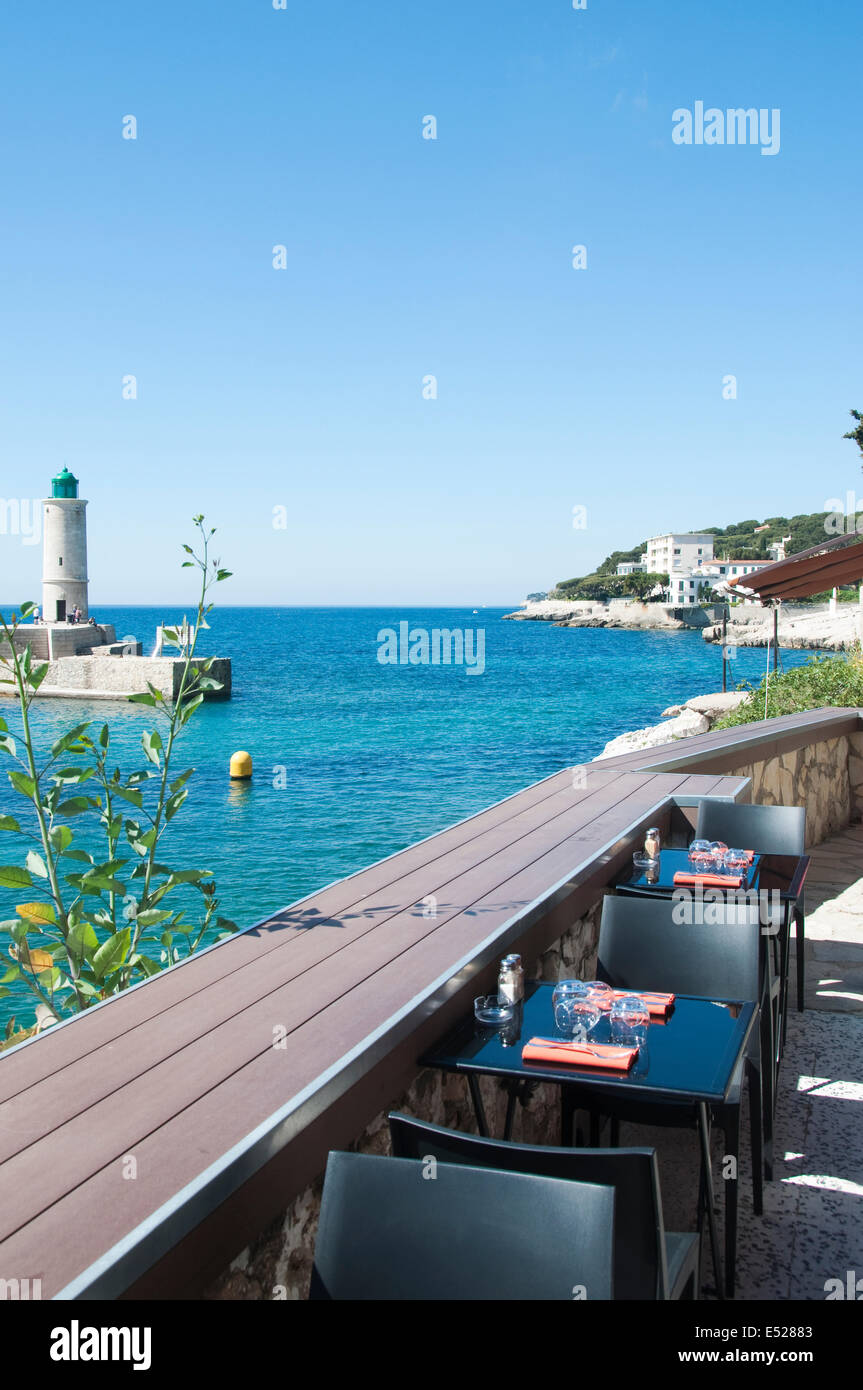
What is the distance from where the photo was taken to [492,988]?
2.81 m

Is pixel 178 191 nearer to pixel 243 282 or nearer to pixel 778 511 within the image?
pixel 243 282

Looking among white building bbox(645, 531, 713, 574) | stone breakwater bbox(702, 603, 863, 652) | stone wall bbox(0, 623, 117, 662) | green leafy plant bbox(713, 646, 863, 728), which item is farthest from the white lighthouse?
white building bbox(645, 531, 713, 574)

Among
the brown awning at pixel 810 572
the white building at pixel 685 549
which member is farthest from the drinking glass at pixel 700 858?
the white building at pixel 685 549

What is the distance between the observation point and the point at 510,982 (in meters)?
2.59

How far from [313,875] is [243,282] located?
31.2 ft

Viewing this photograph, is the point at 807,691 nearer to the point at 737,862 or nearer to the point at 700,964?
the point at 737,862

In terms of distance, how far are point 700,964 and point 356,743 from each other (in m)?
30.3

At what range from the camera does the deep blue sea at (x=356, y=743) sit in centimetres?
1777

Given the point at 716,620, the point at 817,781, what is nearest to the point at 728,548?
the point at 716,620

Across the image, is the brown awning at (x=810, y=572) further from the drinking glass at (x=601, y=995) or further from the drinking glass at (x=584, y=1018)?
the drinking glass at (x=584, y=1018)

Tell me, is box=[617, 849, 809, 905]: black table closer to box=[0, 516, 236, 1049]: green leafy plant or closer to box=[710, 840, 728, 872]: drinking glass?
box=[710, 840, 728, 872]: drinking glass

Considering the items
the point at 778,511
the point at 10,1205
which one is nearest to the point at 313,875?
the point at 10,1205

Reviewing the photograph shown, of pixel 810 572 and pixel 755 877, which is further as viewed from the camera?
pixel 810 572

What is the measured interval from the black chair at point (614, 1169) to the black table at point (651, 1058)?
18.7 inches
